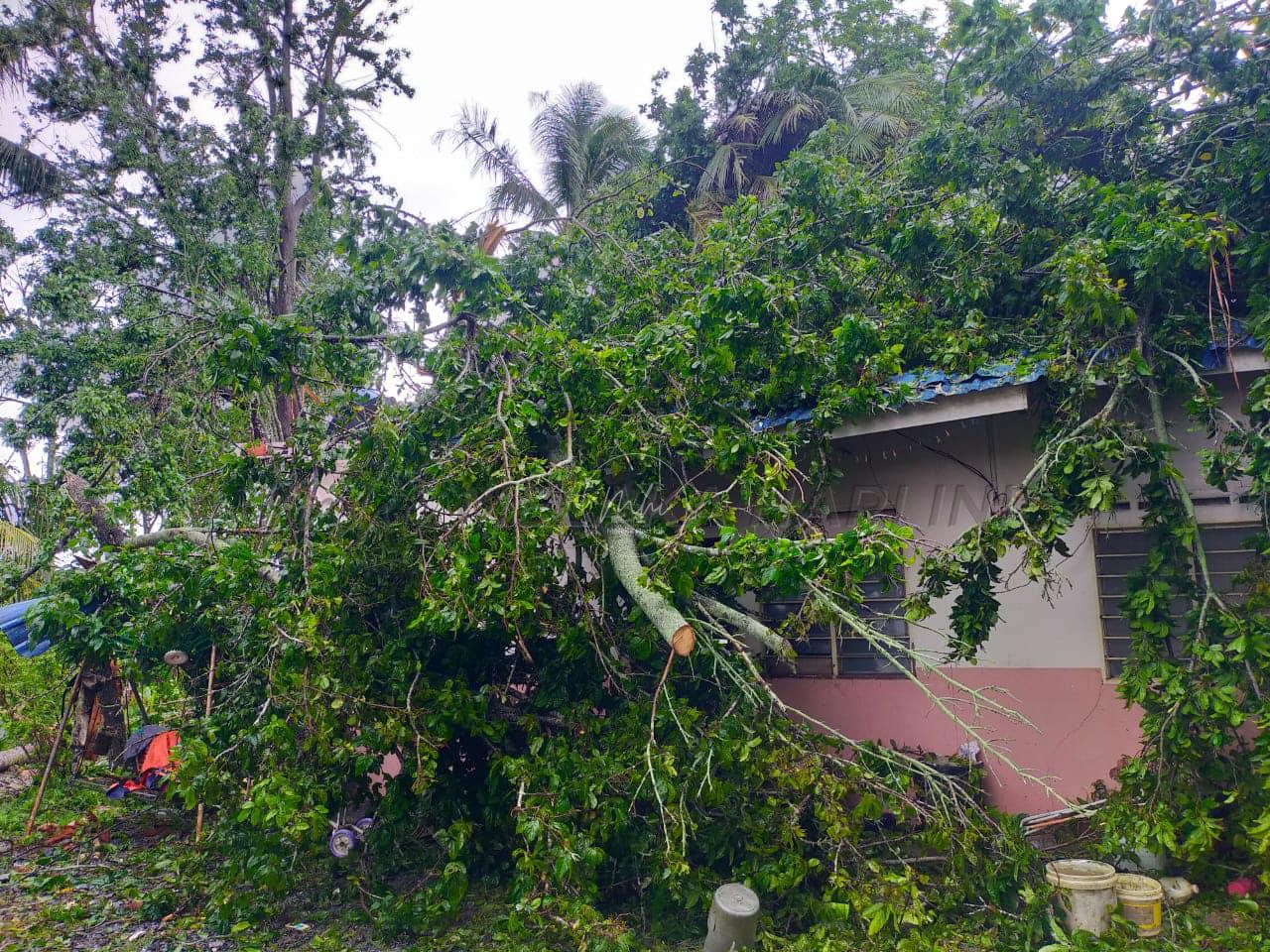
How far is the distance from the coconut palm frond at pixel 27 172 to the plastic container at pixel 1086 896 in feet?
51.0

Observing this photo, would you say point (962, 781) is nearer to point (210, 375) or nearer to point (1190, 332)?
point (1190, 332)

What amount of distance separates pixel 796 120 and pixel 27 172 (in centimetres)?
1235

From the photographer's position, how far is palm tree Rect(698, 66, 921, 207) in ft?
43.1

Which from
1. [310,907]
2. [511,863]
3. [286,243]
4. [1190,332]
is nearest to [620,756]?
[511,863]

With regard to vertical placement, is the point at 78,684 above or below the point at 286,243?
below

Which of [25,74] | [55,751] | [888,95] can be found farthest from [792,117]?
[55,751]

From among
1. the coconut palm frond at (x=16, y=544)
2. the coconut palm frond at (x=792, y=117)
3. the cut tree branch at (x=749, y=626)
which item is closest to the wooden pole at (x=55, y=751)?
the coconut palm frond at (x=16, y=544)

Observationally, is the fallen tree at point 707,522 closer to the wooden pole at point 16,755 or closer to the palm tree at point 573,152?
the wooden pole at point 16,755

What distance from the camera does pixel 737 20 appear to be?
50.8 ft

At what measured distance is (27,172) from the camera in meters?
12.7

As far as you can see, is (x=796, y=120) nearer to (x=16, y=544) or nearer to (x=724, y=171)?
(x=724, y=171)

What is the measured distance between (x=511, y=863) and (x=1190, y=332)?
5.67 m

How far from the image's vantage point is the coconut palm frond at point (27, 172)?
1251 centimetres

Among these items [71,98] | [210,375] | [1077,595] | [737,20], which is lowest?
[1077,595]
